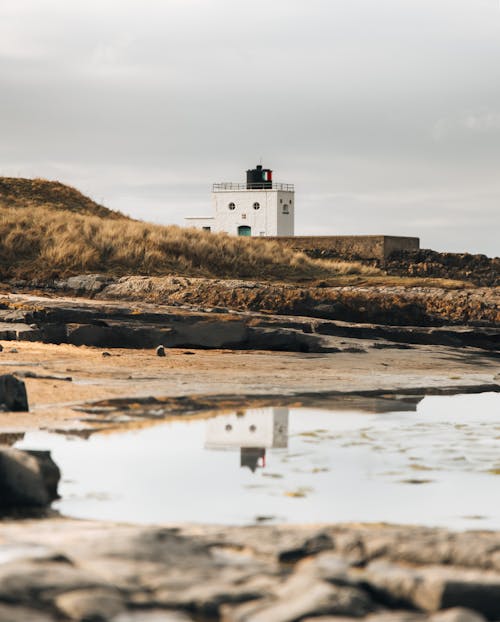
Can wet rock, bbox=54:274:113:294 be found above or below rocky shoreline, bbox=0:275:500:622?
above

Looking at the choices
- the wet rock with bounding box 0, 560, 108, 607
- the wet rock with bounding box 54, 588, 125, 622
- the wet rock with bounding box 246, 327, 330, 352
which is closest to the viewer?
the wet rock with bounding box 54, 588, 125, 622

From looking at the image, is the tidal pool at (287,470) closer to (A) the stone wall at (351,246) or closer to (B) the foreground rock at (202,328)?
(B) the foreground rock at (202,328)

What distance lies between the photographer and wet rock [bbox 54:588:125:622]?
351cm

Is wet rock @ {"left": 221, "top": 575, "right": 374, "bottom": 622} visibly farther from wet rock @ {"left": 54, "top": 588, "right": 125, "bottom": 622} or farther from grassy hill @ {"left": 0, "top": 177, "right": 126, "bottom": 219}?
grassy hill @ {"left": 0, "top": 177, "right": 126, "bottom": 219}

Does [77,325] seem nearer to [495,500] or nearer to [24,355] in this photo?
[24,355]

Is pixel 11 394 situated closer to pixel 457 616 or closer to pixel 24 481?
pixel 24 481

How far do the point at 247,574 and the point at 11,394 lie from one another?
4.48 meters

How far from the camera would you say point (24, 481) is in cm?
523

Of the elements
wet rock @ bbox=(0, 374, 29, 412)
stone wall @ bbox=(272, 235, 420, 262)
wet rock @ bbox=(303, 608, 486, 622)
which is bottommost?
wet rock @ bbox=(303, 608, 486, 622)

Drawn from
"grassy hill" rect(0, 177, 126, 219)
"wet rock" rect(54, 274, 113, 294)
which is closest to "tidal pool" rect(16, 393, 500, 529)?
"wet rock" rect(54, 274, 113, 294)

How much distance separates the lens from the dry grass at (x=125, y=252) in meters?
23.8

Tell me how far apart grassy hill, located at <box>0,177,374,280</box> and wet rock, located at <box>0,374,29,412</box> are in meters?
14.3

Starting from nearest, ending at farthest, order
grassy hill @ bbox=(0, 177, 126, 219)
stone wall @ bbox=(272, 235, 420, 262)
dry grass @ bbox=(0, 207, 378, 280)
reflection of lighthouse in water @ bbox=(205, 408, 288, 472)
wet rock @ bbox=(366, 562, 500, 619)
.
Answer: wet rock @ bbox=(366, 562, 500, 619), reflection of lighthouse in water @ bbox=(205, 408, 288, 472), dry grass @ bbox=(0, 207, 378, 280), grassy hill @ bbox=(0, 177, 126, 219), stone wall @ bbox=(272, 235, 420, 262)

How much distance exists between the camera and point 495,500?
5.54 m
